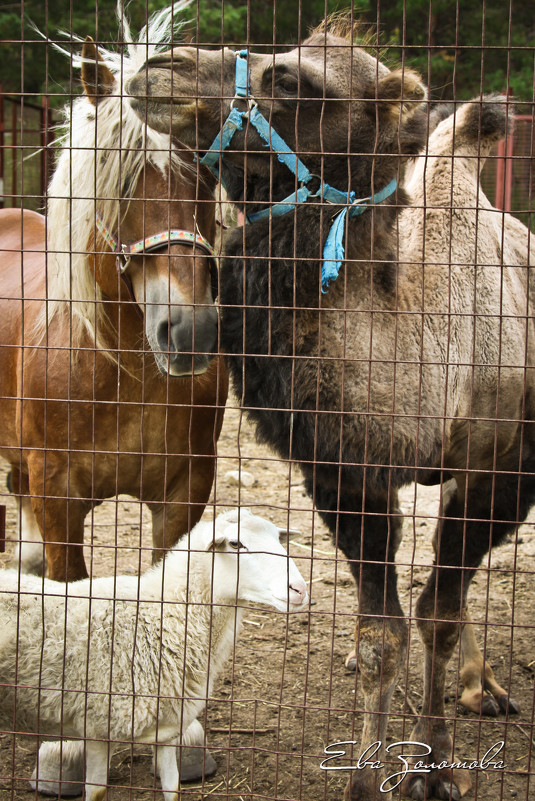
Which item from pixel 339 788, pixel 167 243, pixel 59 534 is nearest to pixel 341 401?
pixel 167 243

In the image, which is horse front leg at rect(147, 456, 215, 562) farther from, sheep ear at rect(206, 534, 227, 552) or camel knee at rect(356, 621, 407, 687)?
camel knee at rect(356, 621, 407, 687)

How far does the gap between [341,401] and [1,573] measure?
1437mm

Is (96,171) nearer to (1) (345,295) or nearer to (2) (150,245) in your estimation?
(2) (150,245)

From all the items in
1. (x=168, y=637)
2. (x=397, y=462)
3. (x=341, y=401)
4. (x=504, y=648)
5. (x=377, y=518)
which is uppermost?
(x=341, y=401)

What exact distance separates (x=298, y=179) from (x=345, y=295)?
426 millimetres

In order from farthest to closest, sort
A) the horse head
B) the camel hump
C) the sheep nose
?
the camel hump, the sheep nose, the horse head

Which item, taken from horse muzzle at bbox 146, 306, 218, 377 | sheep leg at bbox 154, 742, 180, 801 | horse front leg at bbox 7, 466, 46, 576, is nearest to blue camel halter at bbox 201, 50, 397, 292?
horse muzzle at bbox 146, 306, 218, 377

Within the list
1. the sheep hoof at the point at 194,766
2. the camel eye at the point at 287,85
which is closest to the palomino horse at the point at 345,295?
the camel eye at the point at 287,85

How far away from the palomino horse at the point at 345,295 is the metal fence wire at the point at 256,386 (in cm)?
1

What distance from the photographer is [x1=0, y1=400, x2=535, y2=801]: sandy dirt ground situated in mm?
2889

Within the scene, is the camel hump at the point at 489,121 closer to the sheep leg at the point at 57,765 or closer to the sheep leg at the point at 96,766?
the sheep leg at the point at 96,766

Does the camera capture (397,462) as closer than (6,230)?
Yes

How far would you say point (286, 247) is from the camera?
9.34ft

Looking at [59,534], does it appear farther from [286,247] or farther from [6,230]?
[6,230]
